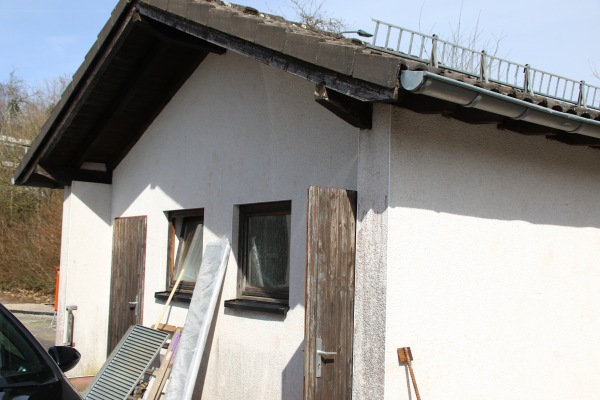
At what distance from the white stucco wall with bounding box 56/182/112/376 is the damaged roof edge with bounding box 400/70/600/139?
653 cm

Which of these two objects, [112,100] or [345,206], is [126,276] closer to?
[112,100]

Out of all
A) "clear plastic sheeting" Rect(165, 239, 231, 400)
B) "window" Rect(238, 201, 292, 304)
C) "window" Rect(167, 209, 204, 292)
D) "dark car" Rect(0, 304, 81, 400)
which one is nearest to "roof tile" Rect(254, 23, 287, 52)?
"window" Rect(238, 201, 292, 304)

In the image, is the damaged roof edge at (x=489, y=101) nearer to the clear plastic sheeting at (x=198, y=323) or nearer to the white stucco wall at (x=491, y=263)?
the white stucco wall at (x=491, y=263)

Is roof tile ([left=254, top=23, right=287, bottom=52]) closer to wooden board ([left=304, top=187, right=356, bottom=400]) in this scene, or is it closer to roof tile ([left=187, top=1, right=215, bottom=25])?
roof tile ([left=187, top=1, right=215, bottom=25])

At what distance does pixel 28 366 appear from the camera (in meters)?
3.98

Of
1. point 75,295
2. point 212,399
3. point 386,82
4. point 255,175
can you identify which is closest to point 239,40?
point 255,175

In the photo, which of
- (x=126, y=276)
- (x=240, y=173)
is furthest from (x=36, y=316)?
(x=240, y=173)

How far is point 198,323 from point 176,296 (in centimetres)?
A: 121

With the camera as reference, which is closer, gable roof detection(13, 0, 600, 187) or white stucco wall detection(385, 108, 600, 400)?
gable roof detection(13, 0, 600, 187)

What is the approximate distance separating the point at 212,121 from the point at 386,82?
11.9 feet

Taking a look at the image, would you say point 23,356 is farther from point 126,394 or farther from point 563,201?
point 563,201

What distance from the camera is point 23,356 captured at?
4.04 metres

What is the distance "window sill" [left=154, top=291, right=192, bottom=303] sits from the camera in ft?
24.9

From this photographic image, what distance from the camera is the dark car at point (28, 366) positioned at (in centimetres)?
367
